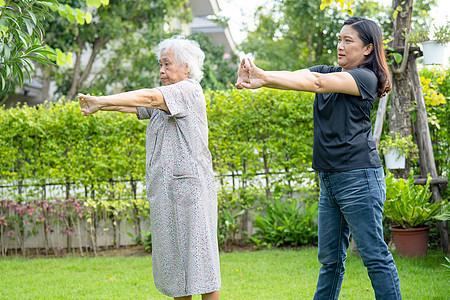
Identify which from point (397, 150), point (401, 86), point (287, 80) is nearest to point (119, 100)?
point (287, 80)

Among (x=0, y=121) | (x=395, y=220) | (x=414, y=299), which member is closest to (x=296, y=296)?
(x=414, y=299)

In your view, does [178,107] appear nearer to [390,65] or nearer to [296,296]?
[296,296]

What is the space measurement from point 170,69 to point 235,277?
2514mm

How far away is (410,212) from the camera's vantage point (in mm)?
4652

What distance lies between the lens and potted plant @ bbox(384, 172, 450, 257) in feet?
15.1

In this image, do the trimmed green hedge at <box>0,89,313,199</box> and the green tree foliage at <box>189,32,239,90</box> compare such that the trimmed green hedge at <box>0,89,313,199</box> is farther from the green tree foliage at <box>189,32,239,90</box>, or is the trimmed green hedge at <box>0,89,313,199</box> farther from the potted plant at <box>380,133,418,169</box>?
the green tree foliage at <box>189,32,239,90</box>

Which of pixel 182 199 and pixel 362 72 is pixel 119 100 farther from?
pixel 362 72

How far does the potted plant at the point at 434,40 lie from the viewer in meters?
4.84

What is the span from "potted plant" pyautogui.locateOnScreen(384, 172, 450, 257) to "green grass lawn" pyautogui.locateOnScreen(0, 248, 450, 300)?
15 centimetres

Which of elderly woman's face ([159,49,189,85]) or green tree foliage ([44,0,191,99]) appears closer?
elderly woman's face ([159,49,189,85])

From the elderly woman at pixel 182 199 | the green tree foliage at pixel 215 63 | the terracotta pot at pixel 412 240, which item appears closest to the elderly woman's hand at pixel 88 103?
→ the elderly woman at pixel 182 199

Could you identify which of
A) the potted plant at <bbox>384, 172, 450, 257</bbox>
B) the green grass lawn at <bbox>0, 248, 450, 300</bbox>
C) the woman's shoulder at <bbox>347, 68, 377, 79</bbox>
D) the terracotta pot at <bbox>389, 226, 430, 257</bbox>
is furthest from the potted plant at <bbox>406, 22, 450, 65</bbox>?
the woman's shoulder at <bbox>347, 68, 377, 79</bbox>

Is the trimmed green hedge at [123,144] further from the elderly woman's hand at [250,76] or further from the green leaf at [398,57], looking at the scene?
the elderly woman's hand at [250,76]

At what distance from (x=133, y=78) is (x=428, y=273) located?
322 inches
